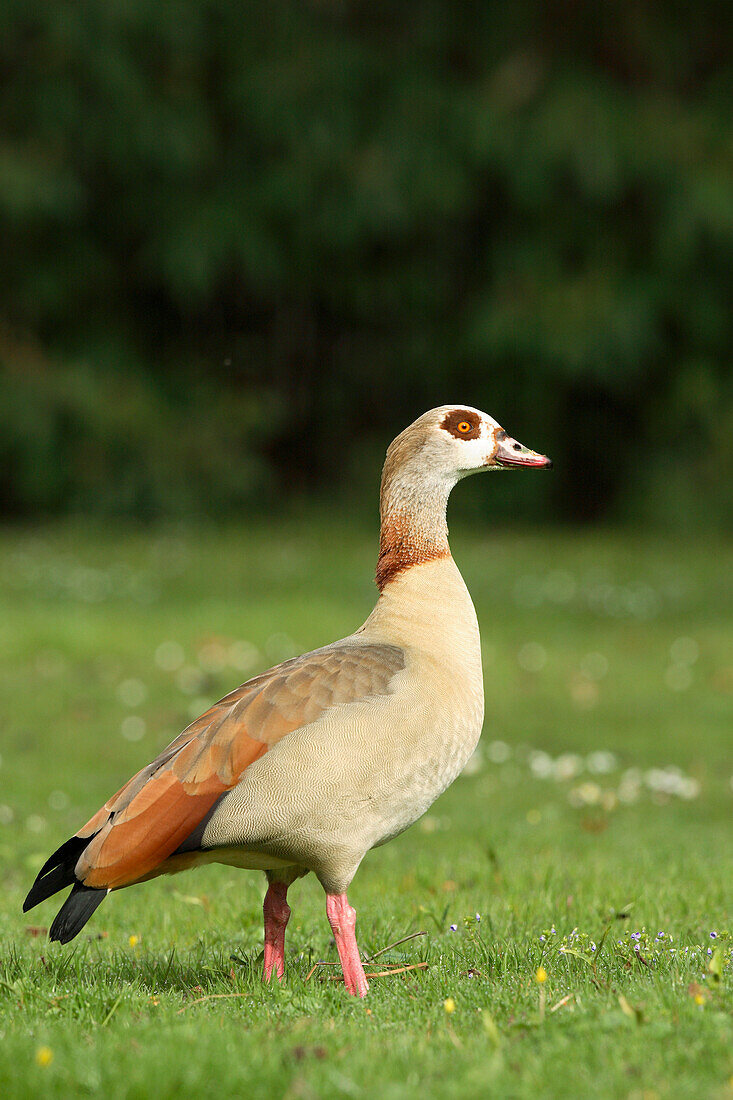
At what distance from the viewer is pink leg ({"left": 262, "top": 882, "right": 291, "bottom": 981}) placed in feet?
14.7

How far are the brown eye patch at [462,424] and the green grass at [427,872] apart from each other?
1.78 metres

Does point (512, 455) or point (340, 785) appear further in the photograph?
point (512, 455)

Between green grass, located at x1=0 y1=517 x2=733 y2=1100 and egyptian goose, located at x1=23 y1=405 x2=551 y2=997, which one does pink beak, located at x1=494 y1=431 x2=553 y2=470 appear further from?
green grass, located at x1=0 y1=517 x2=733 y2=1100

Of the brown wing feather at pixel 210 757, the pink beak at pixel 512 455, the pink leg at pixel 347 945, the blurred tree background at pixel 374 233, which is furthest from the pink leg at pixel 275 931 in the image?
the blurred tree background at pixel 374 233

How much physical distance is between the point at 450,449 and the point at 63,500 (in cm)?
2034

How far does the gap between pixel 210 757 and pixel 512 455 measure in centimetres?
158

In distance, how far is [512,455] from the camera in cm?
496

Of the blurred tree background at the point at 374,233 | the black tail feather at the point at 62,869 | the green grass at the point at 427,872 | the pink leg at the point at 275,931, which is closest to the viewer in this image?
the green grass at the point at 427,872

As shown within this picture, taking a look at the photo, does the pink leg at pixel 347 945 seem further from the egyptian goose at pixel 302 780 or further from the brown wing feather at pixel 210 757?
the brown wing feather at pixel 210 757

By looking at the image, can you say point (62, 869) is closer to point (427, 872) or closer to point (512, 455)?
point (512, 455)

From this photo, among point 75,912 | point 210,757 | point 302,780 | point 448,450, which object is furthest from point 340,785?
point 448,450

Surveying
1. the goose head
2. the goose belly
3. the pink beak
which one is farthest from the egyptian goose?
the pink beak

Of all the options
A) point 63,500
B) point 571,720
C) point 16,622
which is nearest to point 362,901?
point 571,720

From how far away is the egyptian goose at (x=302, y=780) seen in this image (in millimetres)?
4184
